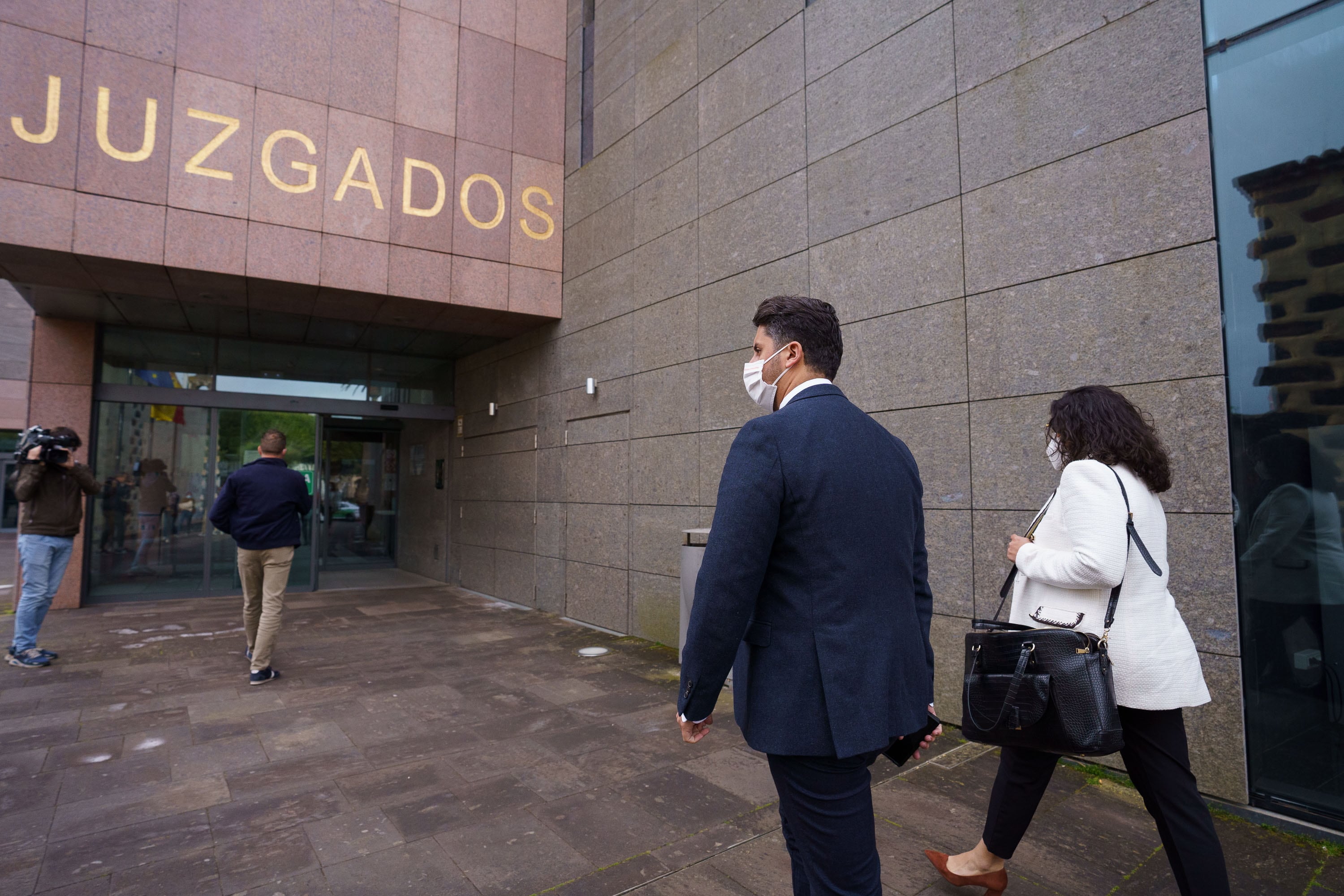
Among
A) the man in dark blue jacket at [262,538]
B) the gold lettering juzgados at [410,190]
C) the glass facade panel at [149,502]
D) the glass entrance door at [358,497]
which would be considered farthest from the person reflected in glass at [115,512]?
the gold lettering juzgados at [410,190]

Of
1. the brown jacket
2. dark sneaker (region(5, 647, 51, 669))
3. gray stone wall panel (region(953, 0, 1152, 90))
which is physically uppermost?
gray stone wall panel (region(953, 0, 1152, 90))

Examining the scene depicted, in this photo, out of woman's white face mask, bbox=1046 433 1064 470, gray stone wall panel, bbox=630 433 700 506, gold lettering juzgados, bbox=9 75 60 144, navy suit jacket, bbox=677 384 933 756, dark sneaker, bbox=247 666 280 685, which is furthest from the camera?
gray stone wall panel, bbox=630 433 700 506

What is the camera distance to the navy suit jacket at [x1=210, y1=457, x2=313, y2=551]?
5.80 m

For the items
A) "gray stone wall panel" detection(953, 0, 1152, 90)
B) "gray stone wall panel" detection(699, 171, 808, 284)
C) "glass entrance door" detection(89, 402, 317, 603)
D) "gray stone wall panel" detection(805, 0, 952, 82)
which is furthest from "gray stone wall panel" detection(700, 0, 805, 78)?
"glass entrance door" detection(89, 402, 317, 603)

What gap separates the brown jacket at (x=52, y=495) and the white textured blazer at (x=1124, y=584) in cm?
764

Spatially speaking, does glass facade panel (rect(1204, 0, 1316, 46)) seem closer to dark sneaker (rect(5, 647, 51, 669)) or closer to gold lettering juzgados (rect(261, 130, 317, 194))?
gold lettering juzgados (rect(261, 130, 317, 194))

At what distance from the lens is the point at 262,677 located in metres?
5.75

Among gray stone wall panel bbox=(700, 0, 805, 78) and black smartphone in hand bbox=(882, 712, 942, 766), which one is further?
gray stone wall panel bbox=(700, 0, 805, 78)

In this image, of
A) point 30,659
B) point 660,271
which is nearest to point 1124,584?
point 660,271

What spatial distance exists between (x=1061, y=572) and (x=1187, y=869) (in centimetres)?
92

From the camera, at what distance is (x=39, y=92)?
22.0ft

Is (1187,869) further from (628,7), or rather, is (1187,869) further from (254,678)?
(628,7)

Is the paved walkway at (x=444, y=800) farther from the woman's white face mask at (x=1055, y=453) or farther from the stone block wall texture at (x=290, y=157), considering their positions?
the stone block wall texture at (x=290, y=157)

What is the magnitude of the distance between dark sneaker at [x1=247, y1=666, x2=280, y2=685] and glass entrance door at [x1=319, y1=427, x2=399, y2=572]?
21.4 feet
